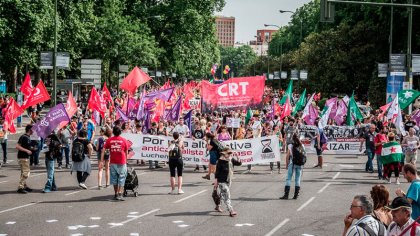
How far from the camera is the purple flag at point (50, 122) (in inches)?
682

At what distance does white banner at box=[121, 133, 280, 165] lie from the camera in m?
20.0

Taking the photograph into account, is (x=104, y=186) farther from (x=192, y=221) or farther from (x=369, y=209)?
(x=369, y=209)

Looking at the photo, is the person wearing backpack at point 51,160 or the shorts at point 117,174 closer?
the shorts at point 117,174

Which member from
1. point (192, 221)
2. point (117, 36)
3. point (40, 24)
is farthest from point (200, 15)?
point (192, 221)

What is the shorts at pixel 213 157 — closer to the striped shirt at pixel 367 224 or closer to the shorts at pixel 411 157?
the shorts at pixel 411 157

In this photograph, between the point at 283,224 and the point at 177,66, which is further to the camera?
the point at 177,66

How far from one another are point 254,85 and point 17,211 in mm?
9637

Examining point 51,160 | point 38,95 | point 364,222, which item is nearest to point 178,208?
point 51,160

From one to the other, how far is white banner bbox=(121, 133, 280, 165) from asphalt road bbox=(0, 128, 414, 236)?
80 cm

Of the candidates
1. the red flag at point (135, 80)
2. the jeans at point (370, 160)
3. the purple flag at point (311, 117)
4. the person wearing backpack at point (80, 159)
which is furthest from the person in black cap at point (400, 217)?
the purple flag at point (311, 117)

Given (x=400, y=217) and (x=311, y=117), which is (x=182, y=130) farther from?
(x=400, y=217)

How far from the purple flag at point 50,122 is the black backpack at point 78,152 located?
1.49 m

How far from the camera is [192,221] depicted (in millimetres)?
12211

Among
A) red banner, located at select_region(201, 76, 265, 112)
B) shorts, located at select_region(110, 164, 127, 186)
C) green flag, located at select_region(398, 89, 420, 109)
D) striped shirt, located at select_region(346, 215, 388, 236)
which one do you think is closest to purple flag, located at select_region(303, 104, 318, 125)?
green flag, located at select_region(398, 89, 420, 109)
